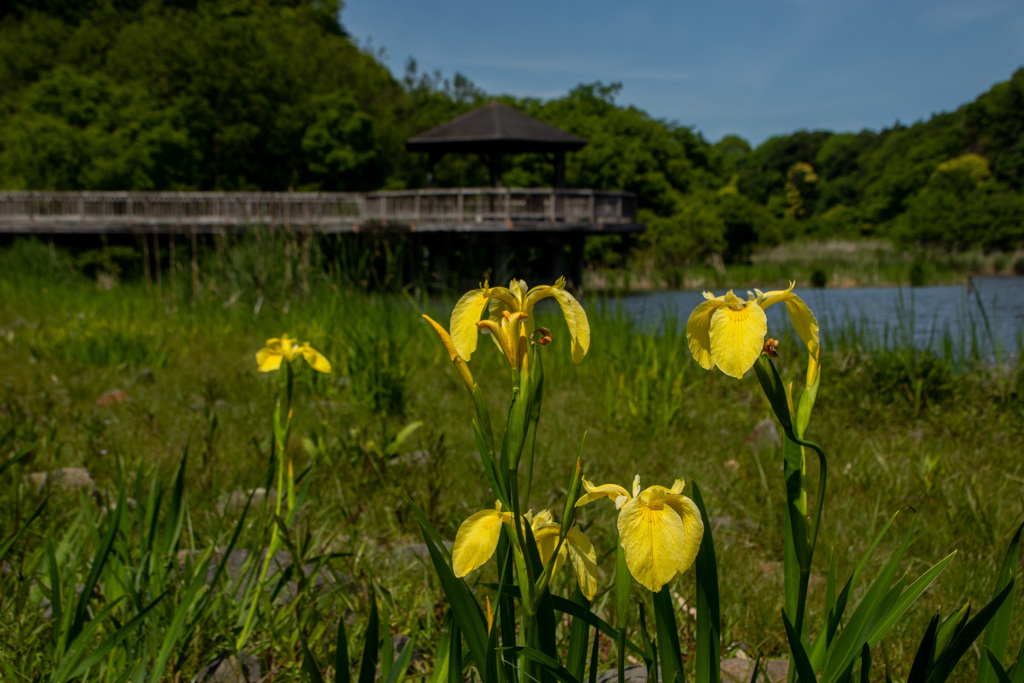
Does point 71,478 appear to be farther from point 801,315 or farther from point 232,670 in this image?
point 801,315

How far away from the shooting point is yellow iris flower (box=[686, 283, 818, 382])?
0.61 meters

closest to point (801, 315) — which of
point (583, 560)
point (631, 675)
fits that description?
point (583, 560)

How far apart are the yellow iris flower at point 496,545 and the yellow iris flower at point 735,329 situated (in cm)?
23

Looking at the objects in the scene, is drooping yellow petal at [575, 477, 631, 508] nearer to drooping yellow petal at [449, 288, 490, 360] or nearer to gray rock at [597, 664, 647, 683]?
drooping yellow petal at [449, 288, 490, 360]

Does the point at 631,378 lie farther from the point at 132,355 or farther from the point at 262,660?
the point at 132,355

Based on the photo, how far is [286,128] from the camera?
24.8 metres

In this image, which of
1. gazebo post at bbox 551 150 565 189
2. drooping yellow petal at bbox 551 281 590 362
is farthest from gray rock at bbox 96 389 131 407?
gazebo post at bbox 551 150 565 189

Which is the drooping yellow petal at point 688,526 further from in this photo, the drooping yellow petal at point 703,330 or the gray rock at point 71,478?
the gray rock at point 71,478

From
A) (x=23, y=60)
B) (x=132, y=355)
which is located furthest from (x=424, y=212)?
(x=23, y=60)

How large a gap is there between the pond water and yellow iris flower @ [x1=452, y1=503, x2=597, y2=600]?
10.0 feet

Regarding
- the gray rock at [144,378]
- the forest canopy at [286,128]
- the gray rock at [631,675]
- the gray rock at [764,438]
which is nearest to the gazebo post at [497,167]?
the forest canopy at [286,128]

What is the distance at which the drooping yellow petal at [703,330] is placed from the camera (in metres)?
0.66

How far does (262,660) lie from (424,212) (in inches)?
588

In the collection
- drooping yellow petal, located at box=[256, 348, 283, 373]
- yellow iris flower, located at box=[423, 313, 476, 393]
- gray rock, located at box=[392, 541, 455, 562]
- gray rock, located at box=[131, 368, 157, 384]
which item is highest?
yellow iris flower, located at box=[423, 313, 476, 393]
